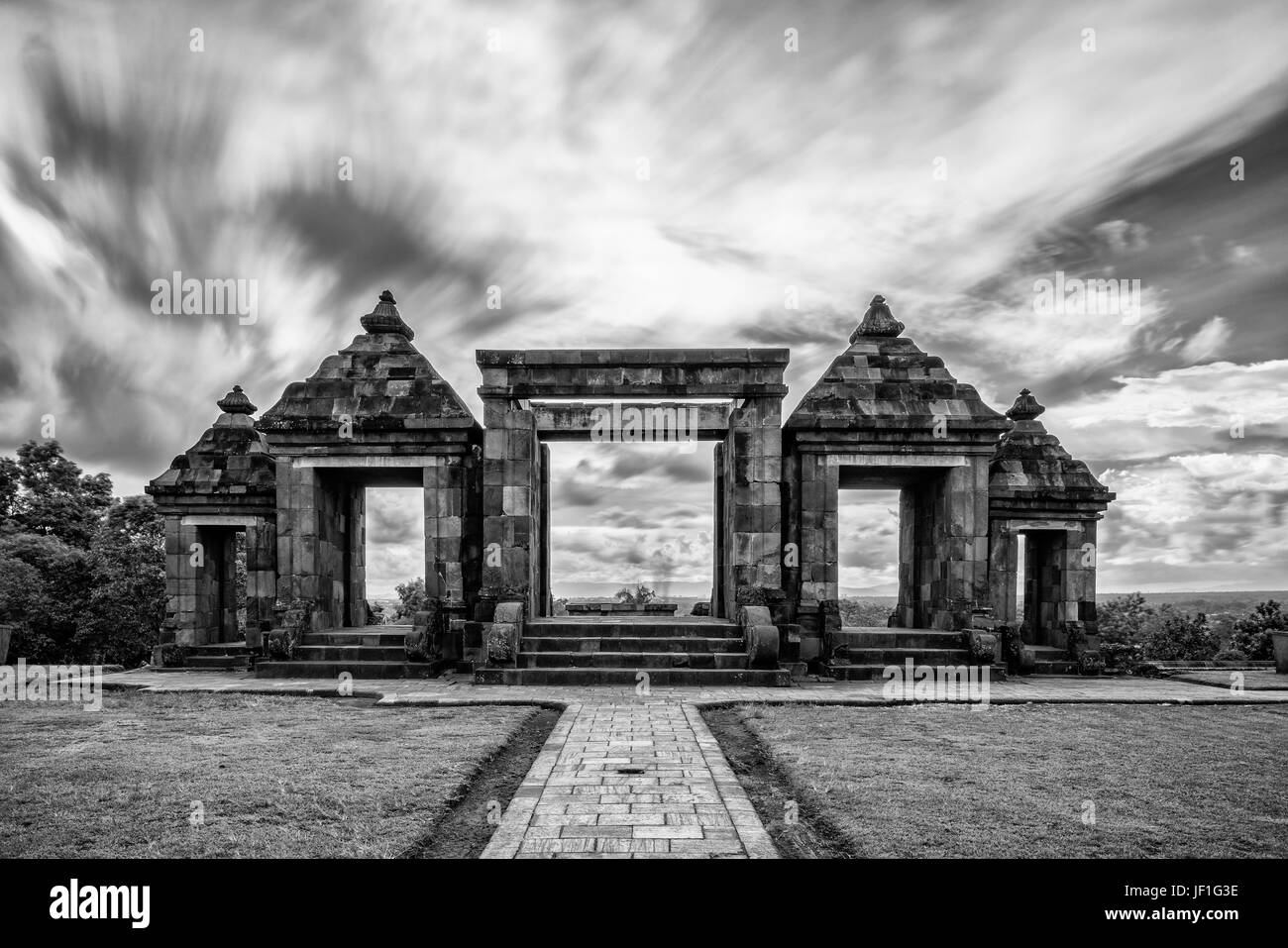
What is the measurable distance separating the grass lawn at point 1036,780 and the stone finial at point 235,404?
16.0m

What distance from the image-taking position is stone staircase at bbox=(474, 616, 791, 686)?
576 inches

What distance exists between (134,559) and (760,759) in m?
25.7

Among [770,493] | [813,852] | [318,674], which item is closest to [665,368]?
[770,493]

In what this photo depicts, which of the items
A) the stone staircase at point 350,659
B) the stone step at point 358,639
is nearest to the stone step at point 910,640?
the stone staircase at point 350,659

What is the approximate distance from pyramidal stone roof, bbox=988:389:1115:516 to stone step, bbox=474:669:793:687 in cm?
770

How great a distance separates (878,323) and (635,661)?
31.1 feet

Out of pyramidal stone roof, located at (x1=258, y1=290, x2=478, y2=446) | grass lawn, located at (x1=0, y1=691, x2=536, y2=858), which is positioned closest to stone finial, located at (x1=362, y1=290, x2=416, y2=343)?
pyramidal stone roof, located at (x1=258, y1=290, x2=478, y2=446)

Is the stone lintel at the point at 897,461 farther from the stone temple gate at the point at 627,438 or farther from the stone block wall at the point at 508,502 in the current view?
the stone block wall at the point at 508,502

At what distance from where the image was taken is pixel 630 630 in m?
16.3

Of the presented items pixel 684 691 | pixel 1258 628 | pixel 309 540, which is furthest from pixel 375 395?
pixel 1258 628

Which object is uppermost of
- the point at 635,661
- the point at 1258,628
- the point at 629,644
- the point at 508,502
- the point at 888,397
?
the point at 888,397

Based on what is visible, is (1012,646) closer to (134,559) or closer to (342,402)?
(342,402)

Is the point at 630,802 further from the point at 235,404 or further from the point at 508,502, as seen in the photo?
the point at 235,404
